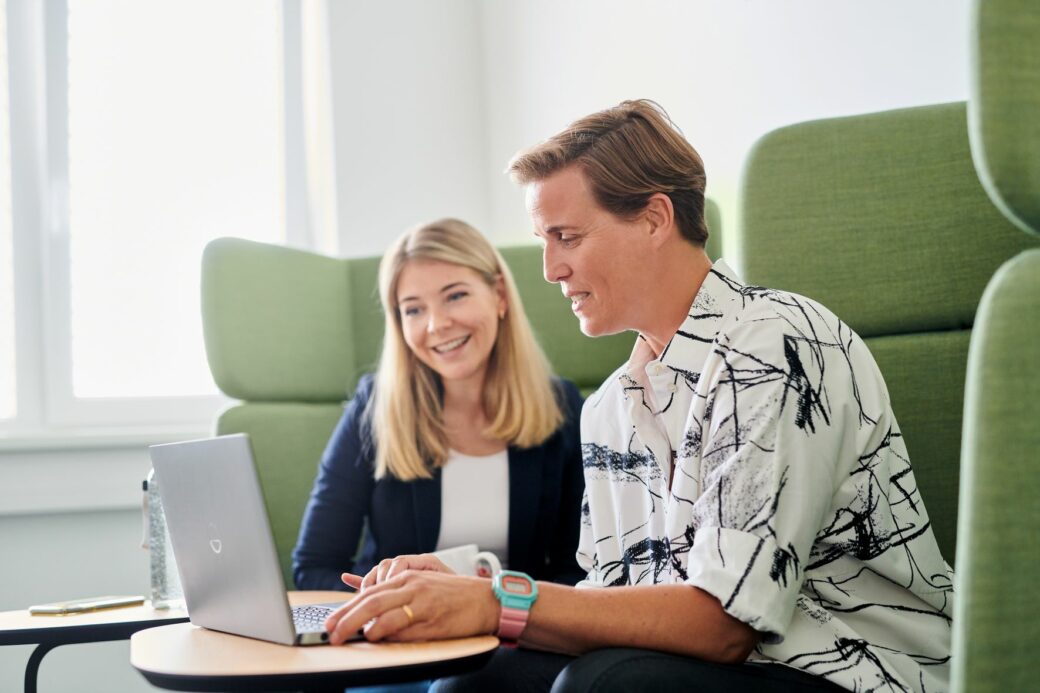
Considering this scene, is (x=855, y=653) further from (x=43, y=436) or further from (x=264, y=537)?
(x=43, y=436)

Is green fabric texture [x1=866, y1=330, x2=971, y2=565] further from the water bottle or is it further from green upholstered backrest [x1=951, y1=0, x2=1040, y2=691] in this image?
the water bottle

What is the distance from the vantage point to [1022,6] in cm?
75

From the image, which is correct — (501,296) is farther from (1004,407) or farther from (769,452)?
(1004,407)

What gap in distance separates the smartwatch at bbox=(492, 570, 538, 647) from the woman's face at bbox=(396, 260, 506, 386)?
3.25ft

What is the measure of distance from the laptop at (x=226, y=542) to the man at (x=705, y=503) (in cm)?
9

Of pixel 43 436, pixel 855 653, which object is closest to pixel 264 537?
pixel 855 653

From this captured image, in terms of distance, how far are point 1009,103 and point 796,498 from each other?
415 mm

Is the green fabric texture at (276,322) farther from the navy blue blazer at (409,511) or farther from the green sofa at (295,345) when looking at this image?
the navy blue blazer at (409,511)

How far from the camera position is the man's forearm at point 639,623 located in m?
0.98

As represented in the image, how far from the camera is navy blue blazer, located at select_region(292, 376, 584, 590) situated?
1895 millimetres

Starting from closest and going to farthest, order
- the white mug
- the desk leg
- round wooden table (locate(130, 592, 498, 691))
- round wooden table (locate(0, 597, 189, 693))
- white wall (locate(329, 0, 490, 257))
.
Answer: round wooden table (locate(130, 592, 498, 691))
round wooden table (locate(0, 597, 189, 693))
the desk leg
the white mug
white wall (locate(329, 0, 490, 257))

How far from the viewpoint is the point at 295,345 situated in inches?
82.8

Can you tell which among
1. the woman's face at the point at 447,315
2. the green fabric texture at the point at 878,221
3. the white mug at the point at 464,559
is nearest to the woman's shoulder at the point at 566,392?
the woman's face at the point at 447,315

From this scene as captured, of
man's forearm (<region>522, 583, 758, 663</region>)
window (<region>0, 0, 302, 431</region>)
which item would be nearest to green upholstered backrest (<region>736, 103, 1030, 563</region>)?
man's forearm (<region>522, 583, 758, 663</region>)
